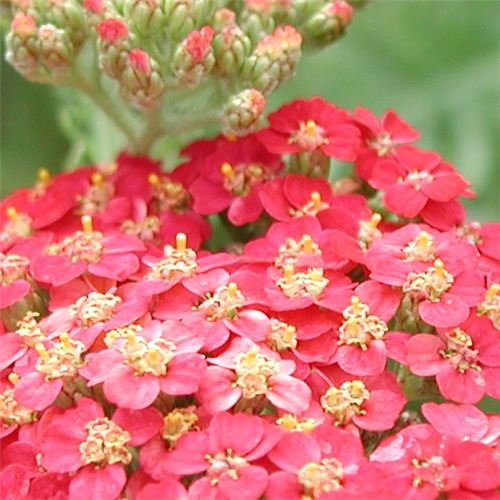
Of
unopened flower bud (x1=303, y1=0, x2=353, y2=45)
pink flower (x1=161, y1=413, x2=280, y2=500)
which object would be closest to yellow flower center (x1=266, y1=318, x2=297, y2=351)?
pink flower (x1=161, y1=413, x2=280, y2=500)

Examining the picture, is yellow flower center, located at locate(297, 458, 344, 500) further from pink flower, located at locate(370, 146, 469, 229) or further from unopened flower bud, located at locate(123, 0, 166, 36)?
unopened flower bud, located at locate(123, 0, 166, 36)

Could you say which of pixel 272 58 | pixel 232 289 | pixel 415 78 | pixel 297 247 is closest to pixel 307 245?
pixel 297 247

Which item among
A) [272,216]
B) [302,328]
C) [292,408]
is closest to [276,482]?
[292,408]

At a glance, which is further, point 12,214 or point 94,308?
point 12,214

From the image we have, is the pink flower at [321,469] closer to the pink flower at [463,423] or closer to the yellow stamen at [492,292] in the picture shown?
the pink flower at [463,423]

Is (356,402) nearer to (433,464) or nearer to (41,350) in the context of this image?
(433,464)
